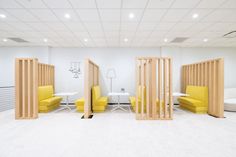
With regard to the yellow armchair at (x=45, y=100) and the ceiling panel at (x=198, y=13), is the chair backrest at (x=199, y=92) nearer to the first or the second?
the ceiling panel at (x=198, y=13)

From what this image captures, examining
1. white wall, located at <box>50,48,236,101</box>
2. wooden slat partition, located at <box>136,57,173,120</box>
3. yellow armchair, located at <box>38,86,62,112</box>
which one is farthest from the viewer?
white wall, located at <box>50,48,236,101</box>

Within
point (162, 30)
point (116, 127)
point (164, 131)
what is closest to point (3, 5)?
point (116, 127)

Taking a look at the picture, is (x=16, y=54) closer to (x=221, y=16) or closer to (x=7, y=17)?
(x=7, y=17)

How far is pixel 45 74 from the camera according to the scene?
6.88 metres

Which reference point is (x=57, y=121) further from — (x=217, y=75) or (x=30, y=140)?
(x=217, y=75)

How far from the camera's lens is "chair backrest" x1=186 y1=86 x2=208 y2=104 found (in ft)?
19.0

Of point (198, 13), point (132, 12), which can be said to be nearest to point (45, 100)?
point (132, 12)

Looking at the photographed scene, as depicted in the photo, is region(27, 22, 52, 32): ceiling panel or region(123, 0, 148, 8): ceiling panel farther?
region(27, 22, 52, 32): ceiling panel

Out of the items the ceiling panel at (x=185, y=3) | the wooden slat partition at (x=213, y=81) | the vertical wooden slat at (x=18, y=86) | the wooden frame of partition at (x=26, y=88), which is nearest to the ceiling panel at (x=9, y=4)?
the wooden frame of partition at (x=26, y=88)

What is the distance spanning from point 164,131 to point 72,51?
6.32 m

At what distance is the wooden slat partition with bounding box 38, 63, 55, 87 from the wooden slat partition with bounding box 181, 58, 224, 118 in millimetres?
7055

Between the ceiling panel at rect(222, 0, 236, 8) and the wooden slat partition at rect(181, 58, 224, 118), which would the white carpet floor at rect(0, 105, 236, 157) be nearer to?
the wooden slat partition at rect(181, 58, 224, 118)

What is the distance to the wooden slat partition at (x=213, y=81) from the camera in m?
5.14

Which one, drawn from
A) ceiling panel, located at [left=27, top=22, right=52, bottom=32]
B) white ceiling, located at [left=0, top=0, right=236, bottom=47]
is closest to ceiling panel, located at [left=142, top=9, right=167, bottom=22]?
white ceiling, located at [left=0, top=0, right=236, bottom=47]
